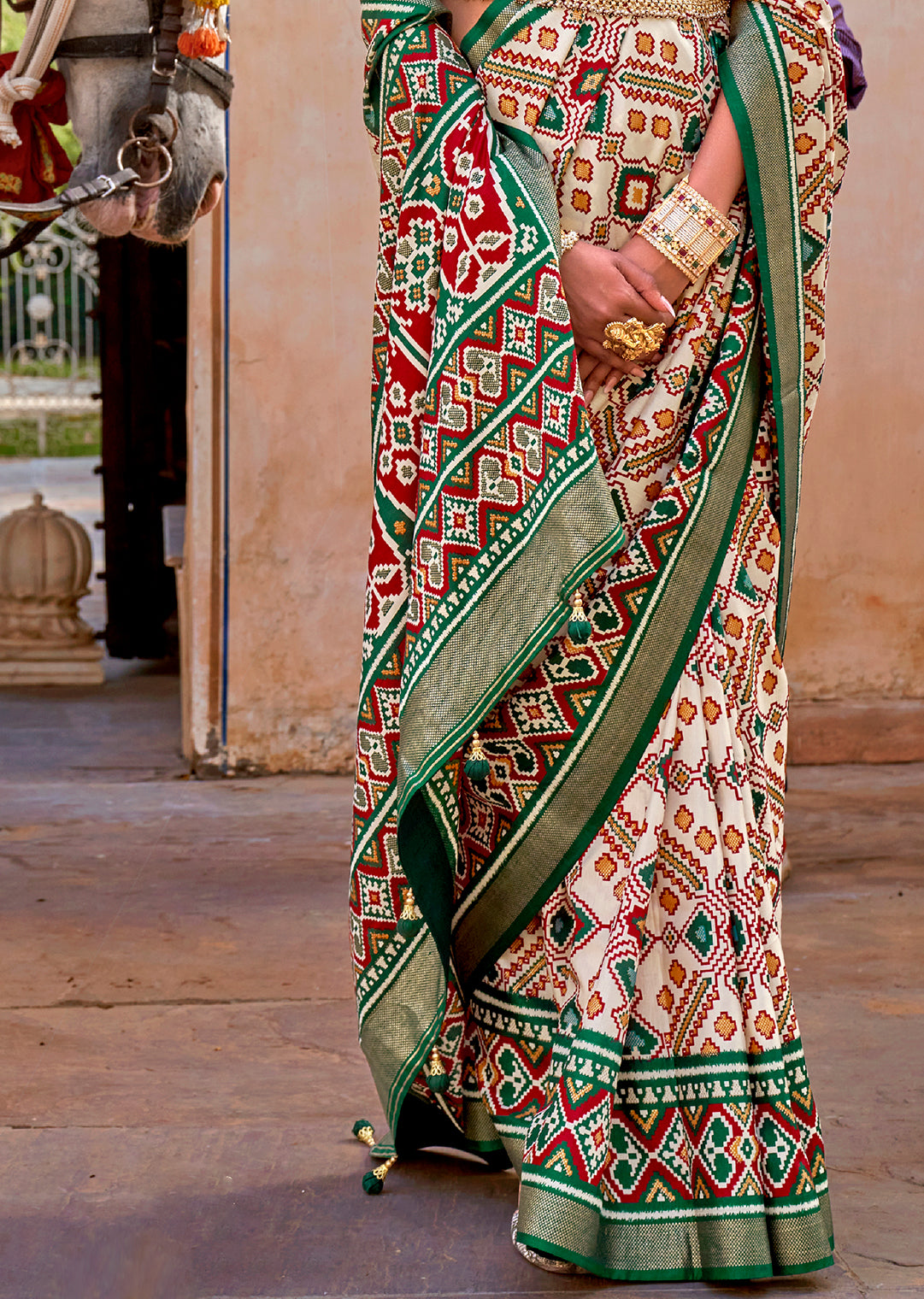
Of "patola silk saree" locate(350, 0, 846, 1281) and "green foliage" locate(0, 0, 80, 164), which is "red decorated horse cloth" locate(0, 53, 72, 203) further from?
"patola silk saree" locate(350, 0, 846, 1281)

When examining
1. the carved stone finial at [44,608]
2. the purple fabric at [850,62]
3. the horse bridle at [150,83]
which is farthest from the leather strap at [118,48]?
the carved stone finial at [44,608]

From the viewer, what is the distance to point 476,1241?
6.56 feet

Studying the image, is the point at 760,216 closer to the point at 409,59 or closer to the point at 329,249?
the point at 409,59

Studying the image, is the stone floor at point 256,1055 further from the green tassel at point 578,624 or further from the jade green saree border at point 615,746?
the green tassel at point 578,624

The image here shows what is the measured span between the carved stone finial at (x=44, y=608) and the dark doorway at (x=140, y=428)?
0.54ft

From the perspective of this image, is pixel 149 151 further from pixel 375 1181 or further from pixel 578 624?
pixel 375 1181

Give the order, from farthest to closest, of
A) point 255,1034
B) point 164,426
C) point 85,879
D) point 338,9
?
point 164,426 < point 338,9 < point 85,879 < point 255,1034

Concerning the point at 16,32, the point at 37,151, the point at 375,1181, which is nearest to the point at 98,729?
the point at 37,151

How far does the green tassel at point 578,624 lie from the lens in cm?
188

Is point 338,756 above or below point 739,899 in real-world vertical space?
below

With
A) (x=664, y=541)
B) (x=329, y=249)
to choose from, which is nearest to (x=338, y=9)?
(x=329, y=249)

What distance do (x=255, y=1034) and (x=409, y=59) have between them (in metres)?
1.55

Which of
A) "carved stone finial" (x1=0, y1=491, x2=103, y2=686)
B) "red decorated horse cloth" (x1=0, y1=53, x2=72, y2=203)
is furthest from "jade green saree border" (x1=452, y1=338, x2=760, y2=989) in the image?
"carved stone finial" (x1=0, y1=491, x2=103, y2=686)

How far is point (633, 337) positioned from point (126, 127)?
1392 mm
